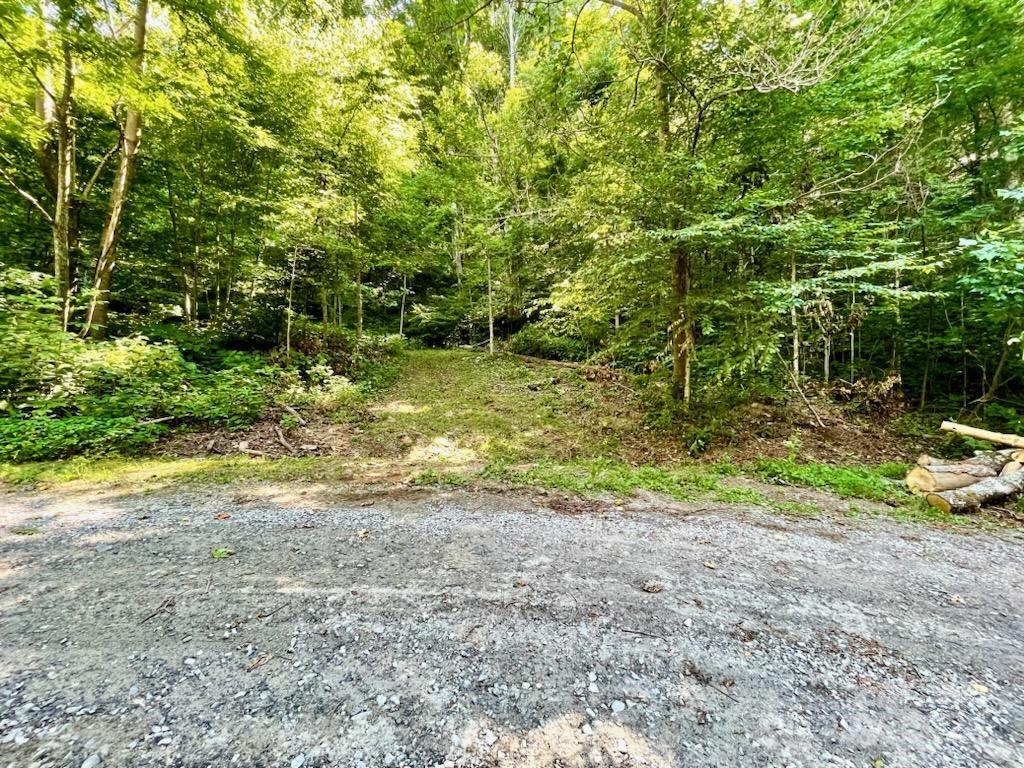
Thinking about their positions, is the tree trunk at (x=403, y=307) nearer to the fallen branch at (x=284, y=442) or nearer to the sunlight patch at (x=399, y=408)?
the sunlight patch at (x=399, y=408)

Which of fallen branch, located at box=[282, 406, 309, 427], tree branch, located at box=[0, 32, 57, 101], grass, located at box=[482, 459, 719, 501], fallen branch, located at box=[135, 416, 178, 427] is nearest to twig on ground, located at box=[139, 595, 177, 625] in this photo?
grass, located at box=[482, 459, 719, 501]

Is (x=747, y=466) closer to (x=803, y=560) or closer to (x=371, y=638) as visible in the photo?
(x=803, y=560)

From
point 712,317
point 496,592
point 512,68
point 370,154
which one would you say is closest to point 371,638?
point 496,592

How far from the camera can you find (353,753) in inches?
61.2

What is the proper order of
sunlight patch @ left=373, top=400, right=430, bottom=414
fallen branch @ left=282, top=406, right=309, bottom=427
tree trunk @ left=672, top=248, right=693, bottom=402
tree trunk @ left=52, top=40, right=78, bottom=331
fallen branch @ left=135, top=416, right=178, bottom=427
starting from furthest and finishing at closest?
sunlight patch @ left=373, top=400, right=430, bottom=414, fallen branch @ left=282, top=406, right=309, bottom=427, tree trunk @ left=52, top=40, right=78, bottom=331, tree trunk @ left=672, top=248, right=693, bottom=402, fallen branch @ left=135, top=416, right=178, bottom=427

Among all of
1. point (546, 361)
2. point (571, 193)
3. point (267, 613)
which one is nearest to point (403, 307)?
point (546, 361)

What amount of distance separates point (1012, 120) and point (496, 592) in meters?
10.6

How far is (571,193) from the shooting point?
7.46 m

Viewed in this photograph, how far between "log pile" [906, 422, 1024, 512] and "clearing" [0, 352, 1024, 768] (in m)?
0.55

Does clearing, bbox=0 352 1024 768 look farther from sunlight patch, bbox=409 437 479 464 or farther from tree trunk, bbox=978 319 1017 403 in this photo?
tree trunk, bbox=978 319 1017 403

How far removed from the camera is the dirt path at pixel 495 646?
161 cm

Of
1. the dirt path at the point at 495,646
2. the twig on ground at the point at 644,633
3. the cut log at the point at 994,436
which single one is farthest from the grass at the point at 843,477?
the twig on ground at the point at 644,633

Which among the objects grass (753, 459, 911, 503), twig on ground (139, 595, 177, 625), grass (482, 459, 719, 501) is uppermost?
twig on ground (139, 595, 177, 625)

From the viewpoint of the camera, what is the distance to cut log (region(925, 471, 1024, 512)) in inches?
167
